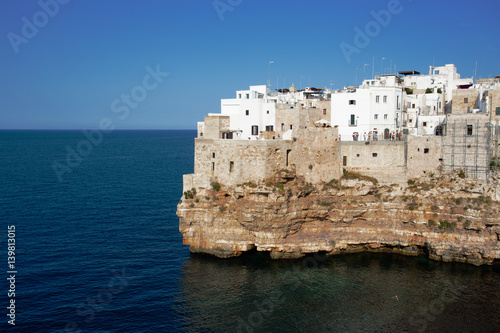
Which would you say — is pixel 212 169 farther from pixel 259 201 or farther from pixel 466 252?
pixel 466 252

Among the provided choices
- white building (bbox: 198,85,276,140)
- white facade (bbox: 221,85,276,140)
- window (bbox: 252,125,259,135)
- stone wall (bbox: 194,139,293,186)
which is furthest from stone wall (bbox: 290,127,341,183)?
window (bbox: 252,125,259,135)

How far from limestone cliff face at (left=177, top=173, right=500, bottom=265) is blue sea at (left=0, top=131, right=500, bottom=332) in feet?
5.31

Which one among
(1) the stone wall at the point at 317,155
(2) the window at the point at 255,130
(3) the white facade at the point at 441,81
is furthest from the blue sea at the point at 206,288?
(3) the white facade at the point at 441,81

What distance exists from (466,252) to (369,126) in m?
18.6

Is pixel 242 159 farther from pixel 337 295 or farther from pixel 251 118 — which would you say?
pixel 337 295

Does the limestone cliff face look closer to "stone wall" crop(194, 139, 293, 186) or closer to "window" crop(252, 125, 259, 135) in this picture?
"stone wall" crop(194, 139, 293, 186)

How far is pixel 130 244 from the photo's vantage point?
46438 millimetres

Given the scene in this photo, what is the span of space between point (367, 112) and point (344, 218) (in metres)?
15.0

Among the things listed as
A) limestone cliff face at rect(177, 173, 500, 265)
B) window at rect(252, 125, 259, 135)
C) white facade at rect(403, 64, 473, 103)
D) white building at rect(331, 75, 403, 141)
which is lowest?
limestone cliff face at rect(177, 173, 500, 265)

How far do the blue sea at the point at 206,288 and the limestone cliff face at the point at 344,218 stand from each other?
1618 mm

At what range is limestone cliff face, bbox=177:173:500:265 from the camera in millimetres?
42750

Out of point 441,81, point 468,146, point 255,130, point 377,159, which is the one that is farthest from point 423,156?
point 441,81

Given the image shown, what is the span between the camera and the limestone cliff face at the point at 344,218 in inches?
1683

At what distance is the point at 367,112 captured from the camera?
173ft
